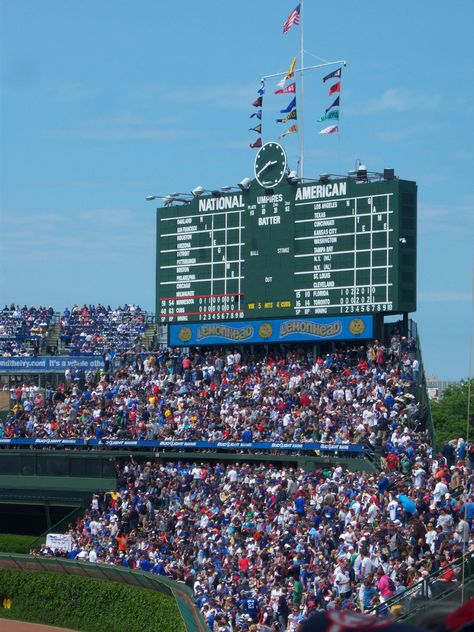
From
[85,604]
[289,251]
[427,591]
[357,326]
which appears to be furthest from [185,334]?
[427,591]

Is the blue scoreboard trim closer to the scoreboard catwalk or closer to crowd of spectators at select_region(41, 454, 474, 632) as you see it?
the scoreboard catwalk

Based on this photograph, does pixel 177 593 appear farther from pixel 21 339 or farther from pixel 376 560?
pixel 21 339

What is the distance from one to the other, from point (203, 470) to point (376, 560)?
33.2ft

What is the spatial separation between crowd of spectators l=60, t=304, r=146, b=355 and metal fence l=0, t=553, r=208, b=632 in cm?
830

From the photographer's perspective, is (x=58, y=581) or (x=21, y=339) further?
(x=21, y=339)

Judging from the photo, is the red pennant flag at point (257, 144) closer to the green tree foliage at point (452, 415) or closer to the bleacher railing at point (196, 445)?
the bleacher railing at point (196, 445)

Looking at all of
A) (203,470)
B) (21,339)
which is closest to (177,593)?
(203,470)

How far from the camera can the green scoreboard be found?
2662 cm

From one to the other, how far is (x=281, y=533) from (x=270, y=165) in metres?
10.8

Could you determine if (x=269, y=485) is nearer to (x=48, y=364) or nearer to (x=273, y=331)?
(x=273, y=331)

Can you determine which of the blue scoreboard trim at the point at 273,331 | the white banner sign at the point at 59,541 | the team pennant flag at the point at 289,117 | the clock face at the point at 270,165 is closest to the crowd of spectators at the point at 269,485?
the white banner sign at the point at 59,541

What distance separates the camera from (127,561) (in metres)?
26.0

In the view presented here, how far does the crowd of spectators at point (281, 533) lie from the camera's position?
1775 cm

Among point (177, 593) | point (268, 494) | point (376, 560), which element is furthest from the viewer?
point (268, 494)
